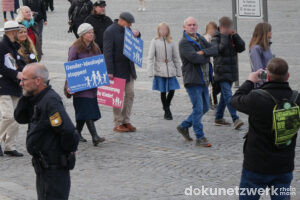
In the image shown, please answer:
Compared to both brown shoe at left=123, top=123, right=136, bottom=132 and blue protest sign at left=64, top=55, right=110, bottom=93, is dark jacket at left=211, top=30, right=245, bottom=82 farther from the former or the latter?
blue protest sign at left=64, top=55, right=110, bottom=93

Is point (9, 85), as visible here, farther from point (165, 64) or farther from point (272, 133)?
point (272, 133)

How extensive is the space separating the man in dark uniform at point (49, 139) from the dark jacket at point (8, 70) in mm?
3513

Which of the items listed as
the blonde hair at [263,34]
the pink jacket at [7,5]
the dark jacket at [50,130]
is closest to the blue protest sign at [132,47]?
the blonde hair at [263,34]

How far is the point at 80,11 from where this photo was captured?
51.7 ft

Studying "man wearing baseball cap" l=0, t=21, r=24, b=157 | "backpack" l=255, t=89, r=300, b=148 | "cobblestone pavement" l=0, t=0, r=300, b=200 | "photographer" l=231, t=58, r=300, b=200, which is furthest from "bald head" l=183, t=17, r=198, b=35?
"backpack" l=255, t=89, r=300, b=148

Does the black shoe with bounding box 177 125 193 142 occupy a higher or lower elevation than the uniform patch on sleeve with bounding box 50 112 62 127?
lower

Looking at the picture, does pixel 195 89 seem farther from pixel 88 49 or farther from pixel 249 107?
pixel 249 107

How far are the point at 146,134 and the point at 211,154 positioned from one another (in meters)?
1.64

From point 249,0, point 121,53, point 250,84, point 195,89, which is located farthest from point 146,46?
point 250,84

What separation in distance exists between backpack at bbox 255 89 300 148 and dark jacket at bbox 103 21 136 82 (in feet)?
17.6

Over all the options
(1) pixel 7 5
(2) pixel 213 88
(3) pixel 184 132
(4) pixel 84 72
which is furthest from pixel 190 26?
(1) pixel 7 5

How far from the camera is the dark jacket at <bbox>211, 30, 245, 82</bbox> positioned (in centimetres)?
1060

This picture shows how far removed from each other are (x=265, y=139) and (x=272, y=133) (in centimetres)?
8

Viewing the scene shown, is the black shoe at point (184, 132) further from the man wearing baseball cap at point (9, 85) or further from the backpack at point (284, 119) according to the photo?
the backpack at point (284, 119)
